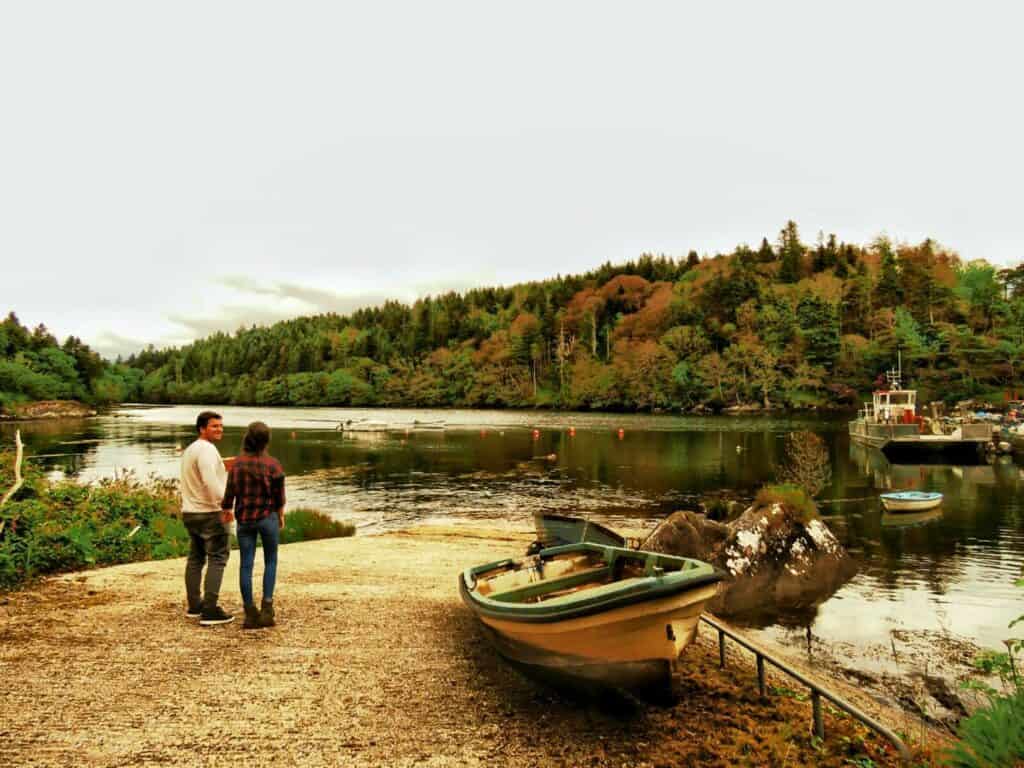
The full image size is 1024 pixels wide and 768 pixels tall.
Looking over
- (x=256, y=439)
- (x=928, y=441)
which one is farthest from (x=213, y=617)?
(x=928, y=441)

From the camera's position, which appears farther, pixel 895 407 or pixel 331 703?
pixel 895 407

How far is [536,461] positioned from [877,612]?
1306 inches

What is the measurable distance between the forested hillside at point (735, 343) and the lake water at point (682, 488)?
131 feet

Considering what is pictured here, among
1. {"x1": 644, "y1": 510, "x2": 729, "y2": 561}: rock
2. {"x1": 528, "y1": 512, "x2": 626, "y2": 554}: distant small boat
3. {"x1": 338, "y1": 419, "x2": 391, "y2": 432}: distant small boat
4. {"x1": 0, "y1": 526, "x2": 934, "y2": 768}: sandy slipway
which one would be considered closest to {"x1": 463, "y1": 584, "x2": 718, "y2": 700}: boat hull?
{"x1": 0, "y1": 526, "x2": 934, "y2": 768}: sandy slipway

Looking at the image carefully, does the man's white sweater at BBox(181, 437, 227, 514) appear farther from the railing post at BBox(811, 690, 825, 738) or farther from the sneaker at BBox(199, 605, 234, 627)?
the railing post at BBox(811, 690, 825, 738)

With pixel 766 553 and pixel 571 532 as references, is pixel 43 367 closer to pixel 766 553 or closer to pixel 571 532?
pixel 571 532

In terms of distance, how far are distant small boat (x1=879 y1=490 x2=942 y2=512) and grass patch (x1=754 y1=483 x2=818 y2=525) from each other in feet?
29.0

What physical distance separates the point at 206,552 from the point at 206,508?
2.34 ft

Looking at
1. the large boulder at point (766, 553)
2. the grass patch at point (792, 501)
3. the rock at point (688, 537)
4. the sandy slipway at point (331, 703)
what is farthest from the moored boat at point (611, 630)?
the grass patch at point (792, 501)

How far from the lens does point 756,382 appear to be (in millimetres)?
110125

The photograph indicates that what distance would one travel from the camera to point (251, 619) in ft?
26.2

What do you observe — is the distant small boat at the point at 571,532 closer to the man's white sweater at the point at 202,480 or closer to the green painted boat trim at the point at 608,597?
the green painted boat trim at the point at 608,597

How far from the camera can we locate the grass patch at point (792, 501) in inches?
647

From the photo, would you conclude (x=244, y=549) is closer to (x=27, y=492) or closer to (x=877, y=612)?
(x=27, y=492)
